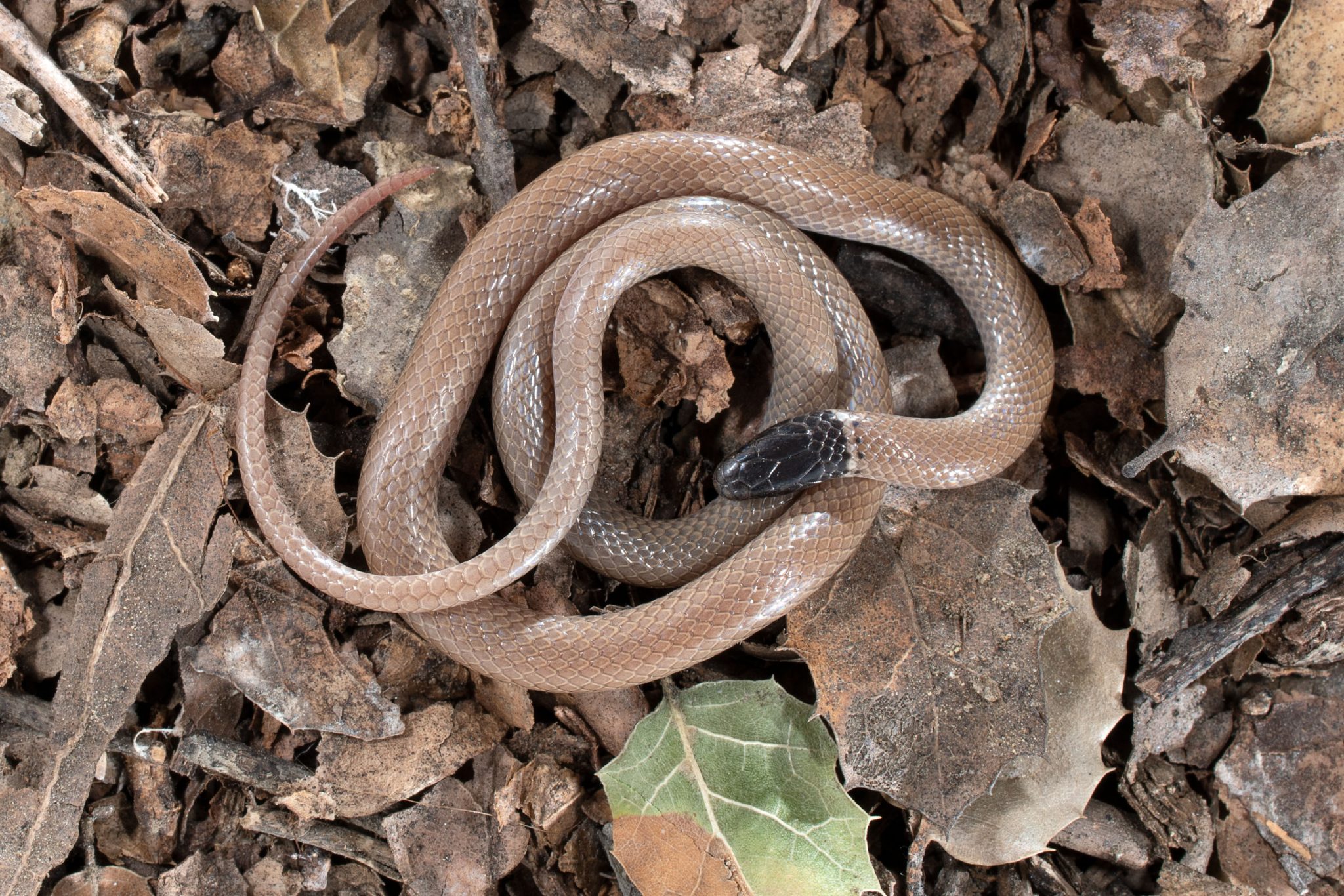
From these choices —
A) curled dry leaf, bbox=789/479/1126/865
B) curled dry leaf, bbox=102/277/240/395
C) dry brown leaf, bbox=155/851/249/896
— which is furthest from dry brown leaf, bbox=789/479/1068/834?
curled dry leaf, bbox=102/277/240/395

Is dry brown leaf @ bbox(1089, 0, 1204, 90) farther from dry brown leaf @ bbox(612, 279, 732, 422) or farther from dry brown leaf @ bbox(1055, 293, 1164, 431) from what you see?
dry brown leaf @ bbox(612, 279, 732, 422)

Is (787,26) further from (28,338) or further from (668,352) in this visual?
(28,338)

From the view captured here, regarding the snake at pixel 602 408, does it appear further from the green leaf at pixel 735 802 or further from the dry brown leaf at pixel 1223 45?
the dry brown leaf at pixel 1223 45

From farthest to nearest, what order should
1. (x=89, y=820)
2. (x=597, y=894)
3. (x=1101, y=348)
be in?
1. (x=1101, y=348)
2. (x=597, y=894)
3. (x=89, y=820)

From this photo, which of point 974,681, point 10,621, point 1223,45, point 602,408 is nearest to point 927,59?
point 1223,45

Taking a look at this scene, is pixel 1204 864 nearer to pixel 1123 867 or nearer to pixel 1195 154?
pixel 1123 867

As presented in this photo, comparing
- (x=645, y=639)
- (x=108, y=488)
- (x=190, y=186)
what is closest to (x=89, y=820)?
(x=108, y=488)

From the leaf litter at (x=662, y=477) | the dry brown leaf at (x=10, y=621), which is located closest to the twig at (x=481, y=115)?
the leaf litter at (x=662, y=477)
